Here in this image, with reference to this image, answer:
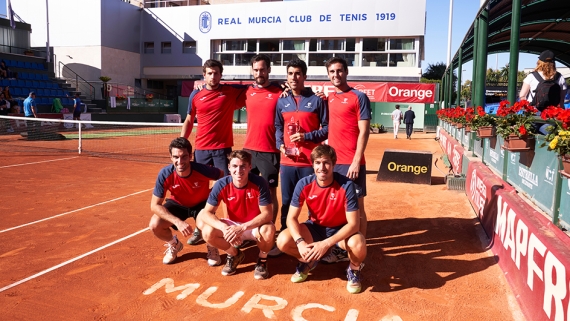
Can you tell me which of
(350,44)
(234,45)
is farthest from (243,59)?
(350,44)

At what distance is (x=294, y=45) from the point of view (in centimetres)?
3678

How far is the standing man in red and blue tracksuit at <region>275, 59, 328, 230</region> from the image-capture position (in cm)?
515

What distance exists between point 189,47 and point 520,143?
Result: 3819 centimetres

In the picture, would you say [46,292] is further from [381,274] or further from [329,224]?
[381,274]

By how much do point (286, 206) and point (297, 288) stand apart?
124 centimetres

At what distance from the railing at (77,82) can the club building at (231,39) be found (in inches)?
24.5

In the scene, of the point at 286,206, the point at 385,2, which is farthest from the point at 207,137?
the point at 385,2

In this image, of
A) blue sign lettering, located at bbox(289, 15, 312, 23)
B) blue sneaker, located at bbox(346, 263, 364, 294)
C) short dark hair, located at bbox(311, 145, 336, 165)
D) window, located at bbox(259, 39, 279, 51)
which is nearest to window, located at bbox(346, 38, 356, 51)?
blue sign lettering, located at bbox(289, 15, 312, 23)

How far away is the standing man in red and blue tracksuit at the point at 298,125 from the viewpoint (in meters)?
5.15

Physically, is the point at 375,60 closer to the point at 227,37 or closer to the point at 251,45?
the point at 251,45

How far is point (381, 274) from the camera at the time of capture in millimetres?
4883

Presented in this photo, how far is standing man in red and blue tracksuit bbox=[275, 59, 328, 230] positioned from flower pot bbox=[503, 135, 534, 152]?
205 cm

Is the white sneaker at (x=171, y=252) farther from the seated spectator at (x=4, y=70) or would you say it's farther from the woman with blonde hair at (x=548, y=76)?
the seated spectator at (x=4, y=70)

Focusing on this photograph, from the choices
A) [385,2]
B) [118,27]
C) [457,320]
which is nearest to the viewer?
[457,320]
